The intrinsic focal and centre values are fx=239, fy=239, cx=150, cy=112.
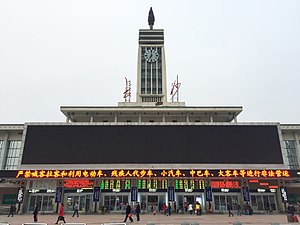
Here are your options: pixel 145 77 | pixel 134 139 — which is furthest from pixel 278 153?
pixel 145 77

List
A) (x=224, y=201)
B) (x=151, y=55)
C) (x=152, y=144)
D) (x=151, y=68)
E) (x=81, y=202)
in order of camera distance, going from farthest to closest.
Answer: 1. (x=151, y=55)
2. (x=151, y=68)
3. (x=152, y=144)
4. (x=81, y=202)
5. (x=224, y=201)

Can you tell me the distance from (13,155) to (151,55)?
44718 mm

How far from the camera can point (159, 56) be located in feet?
235

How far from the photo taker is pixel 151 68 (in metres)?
70.5

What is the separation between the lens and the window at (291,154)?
149 ft

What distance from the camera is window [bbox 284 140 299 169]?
149ft

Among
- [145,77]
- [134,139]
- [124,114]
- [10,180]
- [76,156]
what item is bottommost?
[10,180]

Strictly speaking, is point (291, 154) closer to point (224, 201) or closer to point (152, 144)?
point (224, 201)

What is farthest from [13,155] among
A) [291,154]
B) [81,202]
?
[291,154]

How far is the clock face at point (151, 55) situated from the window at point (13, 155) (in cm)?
4163

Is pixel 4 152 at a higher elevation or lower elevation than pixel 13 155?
higher

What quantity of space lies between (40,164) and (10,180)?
5106 mm

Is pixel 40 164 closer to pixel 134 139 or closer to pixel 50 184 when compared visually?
pixel 50 184

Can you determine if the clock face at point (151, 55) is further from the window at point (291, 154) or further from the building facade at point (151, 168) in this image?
the window at point (291, 154)
